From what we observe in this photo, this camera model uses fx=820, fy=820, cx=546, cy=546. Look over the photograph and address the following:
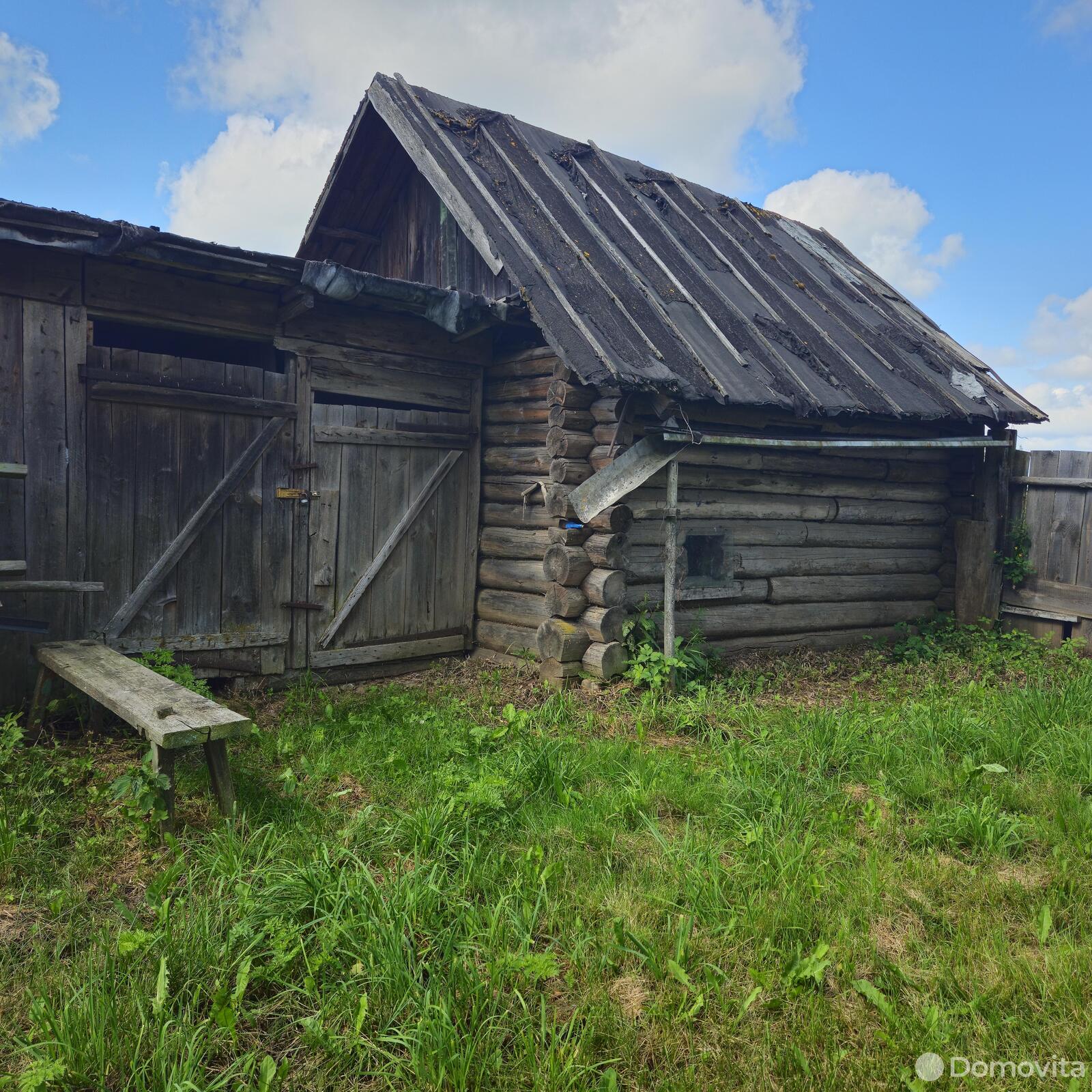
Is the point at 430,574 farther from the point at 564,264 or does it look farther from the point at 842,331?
the point at 842,331

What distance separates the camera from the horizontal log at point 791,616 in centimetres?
A: 782

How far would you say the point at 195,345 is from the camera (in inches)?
315

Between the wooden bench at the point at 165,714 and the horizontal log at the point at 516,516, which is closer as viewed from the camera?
the wooden bench at the point at 165,714

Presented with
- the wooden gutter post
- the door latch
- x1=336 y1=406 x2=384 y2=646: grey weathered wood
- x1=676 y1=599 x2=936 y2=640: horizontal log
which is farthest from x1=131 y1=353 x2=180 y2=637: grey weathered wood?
x1=676 y1=599 x2=936 y2=640: horizontal log

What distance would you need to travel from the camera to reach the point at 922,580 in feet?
32.0

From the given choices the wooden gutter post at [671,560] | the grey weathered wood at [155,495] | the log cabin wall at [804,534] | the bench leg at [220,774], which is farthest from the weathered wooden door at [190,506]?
the wooden gutter post at [671,560]

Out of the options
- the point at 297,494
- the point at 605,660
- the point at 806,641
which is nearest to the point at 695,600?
the point at 605,660

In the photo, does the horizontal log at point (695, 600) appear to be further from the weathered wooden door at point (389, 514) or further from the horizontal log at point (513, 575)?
the weathered wooden door at point (389, 514)

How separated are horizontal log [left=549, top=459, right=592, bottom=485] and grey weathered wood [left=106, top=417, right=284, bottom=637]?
2333mm

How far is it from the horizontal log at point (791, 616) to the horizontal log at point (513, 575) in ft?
4.38

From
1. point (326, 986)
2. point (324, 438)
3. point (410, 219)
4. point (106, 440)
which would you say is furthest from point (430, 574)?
point (326, 986)

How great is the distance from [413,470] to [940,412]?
5.52 m

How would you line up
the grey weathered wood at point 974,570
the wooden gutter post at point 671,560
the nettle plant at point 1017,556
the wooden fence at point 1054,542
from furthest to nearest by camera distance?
the grey weathered wood at point 974,570 < the nettle plant at point 1017,556 < the wooden fence at point 1054,542 < the wooden gutter post at point 671,560

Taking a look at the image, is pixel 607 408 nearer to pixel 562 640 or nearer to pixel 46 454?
pixel 562 640
